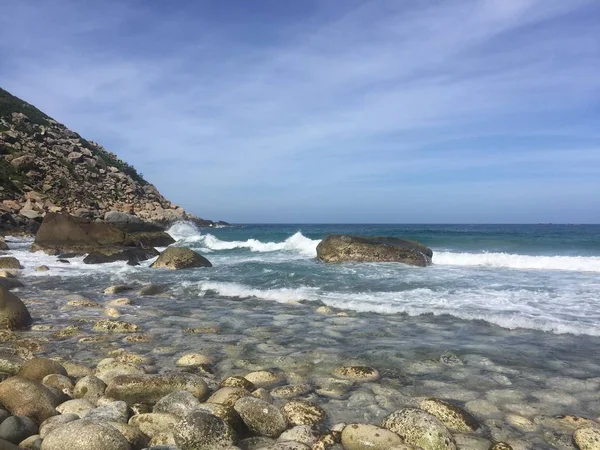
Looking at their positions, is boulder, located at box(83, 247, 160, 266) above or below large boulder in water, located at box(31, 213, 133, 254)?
below

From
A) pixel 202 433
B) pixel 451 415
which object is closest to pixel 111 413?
pixel 202 433

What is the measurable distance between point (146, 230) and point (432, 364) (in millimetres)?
24374

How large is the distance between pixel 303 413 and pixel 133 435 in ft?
4.49

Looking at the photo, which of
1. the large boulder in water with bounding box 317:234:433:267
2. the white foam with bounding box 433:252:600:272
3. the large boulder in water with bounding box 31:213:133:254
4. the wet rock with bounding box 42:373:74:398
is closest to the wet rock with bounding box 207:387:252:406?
the wet rock with bounding box 42:373:74:398

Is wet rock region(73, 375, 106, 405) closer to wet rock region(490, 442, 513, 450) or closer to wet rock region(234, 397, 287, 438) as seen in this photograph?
wet rock region(234, 397, 287, 438)

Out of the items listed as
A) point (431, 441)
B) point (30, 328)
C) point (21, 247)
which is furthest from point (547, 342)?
point (21, 247)

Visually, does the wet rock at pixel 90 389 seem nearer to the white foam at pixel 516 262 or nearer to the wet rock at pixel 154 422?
the wet rock at pixel 154 422

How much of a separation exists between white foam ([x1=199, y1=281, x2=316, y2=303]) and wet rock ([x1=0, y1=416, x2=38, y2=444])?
6360 mm

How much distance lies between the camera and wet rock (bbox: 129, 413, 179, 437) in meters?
3.45

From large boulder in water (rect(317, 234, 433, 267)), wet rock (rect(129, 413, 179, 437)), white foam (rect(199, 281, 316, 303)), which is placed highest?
large boulder in water (rect(317, 234, 433, 267))

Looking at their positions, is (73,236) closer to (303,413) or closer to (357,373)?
(357,373)

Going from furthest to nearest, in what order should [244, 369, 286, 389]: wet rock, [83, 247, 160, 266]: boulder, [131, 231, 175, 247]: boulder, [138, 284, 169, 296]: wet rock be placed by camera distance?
1. [131, 231, 175, 247]: boulder
2. [83, 247, 160, 266]: boulder
3. [138, 284, 169, 296]: wet rock
4. [244, 369, 286, 389]: wet rock

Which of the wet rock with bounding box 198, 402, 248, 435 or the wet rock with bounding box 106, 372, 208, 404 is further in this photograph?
the wet rock with bounding box 106, 372, 208, 404

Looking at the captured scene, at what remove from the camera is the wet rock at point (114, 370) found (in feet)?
15.4
